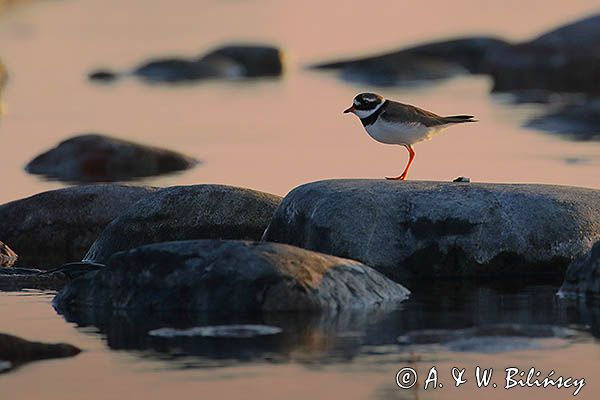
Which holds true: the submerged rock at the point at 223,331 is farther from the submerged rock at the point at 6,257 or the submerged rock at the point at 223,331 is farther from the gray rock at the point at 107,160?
the gray rock at the point at 107,160

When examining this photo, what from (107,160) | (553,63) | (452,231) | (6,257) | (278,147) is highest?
(553,63)

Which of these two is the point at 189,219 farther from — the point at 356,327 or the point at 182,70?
the point at 182,70

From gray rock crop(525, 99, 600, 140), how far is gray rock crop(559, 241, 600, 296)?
1194 cm

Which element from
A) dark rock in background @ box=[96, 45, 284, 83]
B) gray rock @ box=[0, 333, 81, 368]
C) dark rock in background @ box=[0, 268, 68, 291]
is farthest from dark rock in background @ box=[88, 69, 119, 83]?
gray rock @ box=[0, 333, 81, 368]

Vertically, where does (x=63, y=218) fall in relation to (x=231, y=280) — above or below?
above

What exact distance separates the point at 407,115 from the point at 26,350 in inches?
229

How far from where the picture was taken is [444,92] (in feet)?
111

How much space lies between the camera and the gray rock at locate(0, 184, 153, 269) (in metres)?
17.0

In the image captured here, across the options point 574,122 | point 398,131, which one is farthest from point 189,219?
point 574,122

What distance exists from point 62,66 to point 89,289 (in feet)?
85.0

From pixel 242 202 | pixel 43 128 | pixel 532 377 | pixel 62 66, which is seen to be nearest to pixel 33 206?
pixel 242 202

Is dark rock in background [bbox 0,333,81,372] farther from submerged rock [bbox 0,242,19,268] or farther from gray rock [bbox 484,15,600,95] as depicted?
gray rock [bbox 484,15,600,95]

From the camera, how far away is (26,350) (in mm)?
11477

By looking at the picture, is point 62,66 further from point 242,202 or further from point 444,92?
point 242,202
